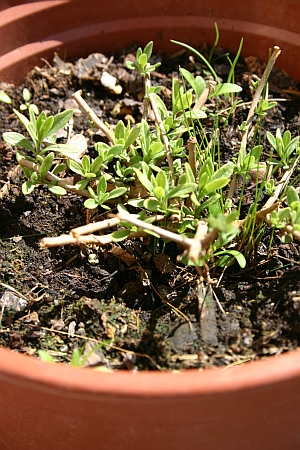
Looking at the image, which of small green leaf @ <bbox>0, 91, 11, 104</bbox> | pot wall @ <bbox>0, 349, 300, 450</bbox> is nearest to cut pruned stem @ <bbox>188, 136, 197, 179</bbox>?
pot wall @ <bbox>0, 349, 300, 450</bbox>

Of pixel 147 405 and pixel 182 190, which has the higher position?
pixel 182 190

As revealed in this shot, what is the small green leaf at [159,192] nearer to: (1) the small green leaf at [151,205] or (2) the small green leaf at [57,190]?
(1) the small green leaf at [151,205]

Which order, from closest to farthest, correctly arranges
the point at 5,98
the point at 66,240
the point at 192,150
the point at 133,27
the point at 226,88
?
the point at 66,240, the point at 192,150, the point at 226,88, the point at 5,98, the point at 133,27

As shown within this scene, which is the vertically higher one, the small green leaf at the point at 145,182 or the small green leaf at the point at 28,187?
the small green leaf at the point at 145,182

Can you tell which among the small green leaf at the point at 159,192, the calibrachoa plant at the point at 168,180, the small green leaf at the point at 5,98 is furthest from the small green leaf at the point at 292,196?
the small green leaf at the point at 5,98

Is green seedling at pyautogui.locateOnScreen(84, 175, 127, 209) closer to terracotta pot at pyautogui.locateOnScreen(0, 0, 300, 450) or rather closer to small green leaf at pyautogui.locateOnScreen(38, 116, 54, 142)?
small green leaf at pyautogui.locateOnScreen(38, 116, 54, 142)

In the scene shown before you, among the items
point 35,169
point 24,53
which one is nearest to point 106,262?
point 35,169

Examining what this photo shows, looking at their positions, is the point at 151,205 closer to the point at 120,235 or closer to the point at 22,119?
the point at 120,235

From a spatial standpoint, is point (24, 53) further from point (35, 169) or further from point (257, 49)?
point (257, 49)

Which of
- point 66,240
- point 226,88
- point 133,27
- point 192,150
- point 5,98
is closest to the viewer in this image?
point 66,240

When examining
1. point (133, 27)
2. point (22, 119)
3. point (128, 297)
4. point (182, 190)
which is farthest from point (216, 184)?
point (133, 27)
